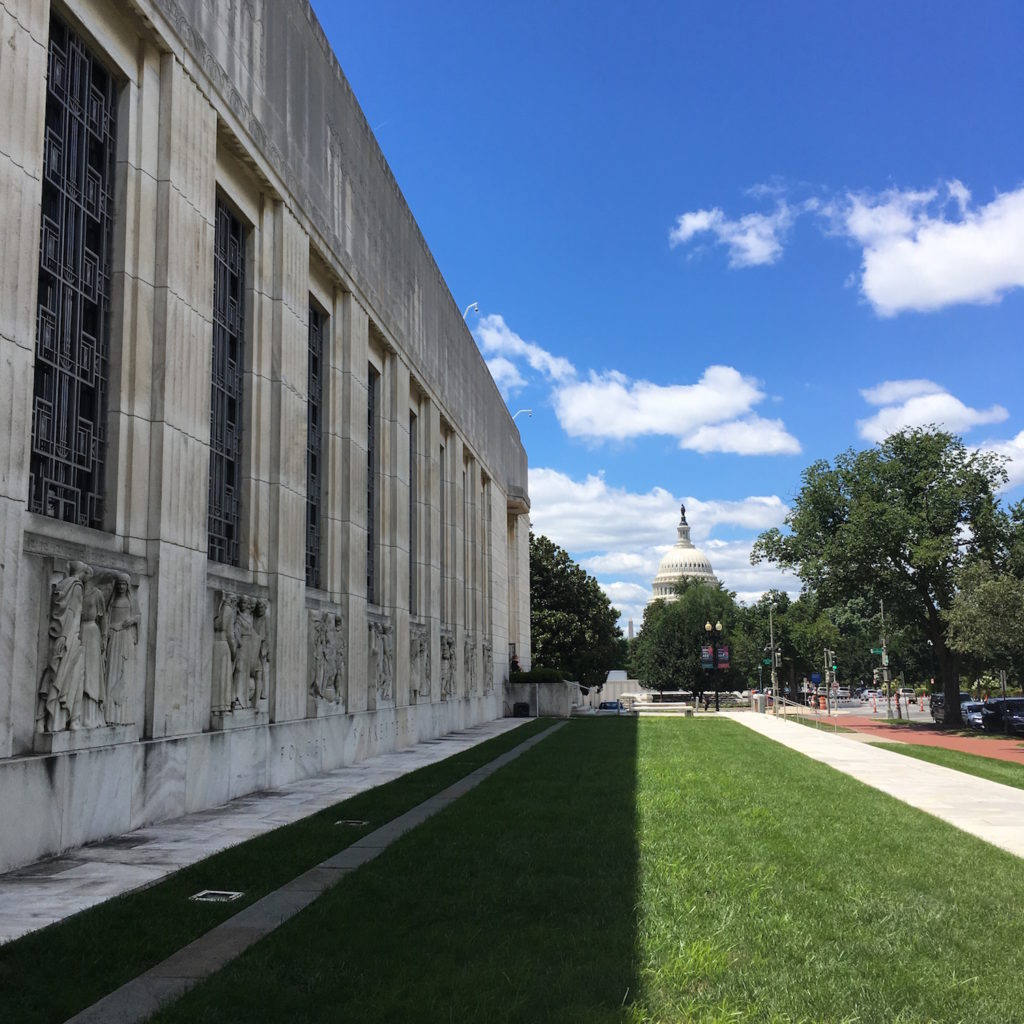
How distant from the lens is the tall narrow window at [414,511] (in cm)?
2885

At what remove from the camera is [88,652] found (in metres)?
10.5

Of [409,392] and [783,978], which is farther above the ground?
[409,392]

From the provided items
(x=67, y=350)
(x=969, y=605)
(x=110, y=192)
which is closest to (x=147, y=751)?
(x=67, y=350)

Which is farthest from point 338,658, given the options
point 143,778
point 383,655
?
point 143,778

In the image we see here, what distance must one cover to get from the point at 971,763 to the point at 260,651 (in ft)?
54.3

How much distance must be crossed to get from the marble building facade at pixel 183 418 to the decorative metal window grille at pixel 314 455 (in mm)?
60

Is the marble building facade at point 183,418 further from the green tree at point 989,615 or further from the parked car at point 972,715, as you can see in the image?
the parked car at point 972,715

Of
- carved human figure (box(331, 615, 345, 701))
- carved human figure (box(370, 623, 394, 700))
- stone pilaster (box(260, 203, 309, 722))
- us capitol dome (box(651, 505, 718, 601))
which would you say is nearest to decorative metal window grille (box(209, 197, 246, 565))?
stone pilaster (box(260, 203, 309, 722))

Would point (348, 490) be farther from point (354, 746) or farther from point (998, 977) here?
point (998, 977)

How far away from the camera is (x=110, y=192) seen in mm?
12195

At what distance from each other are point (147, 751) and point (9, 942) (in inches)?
222

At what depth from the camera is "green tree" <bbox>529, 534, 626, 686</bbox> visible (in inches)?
2616

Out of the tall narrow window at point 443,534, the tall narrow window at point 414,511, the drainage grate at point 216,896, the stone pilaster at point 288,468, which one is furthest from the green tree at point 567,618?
the drainage grate at point 216,896

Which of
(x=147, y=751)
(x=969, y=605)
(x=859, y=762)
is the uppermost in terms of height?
(x=969, y=605)
